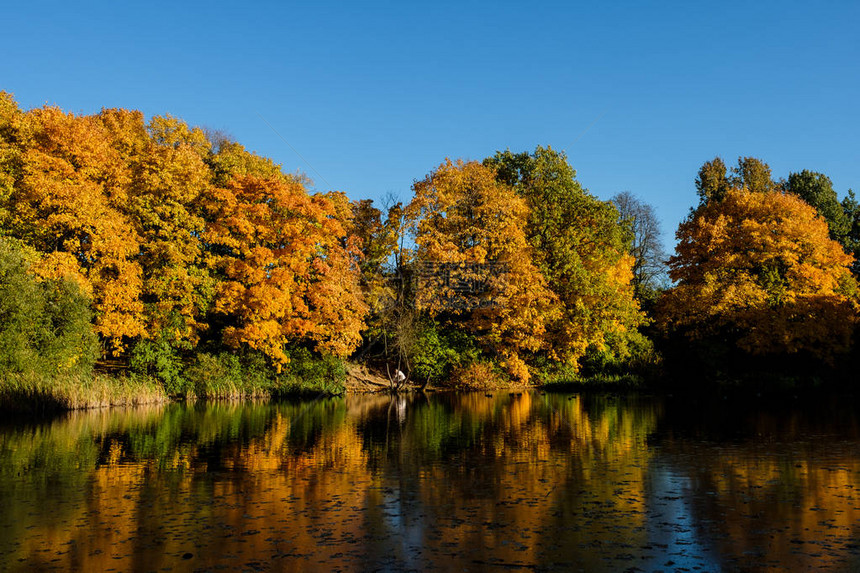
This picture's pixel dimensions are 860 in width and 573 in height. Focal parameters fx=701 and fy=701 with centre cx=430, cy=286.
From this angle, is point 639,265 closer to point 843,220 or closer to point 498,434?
point 843,220

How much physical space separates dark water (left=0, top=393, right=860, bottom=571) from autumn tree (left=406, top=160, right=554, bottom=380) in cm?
1964

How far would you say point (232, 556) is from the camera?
27.3ft

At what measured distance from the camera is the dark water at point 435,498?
8336mm

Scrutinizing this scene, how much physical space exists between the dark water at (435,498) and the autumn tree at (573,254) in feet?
69.7

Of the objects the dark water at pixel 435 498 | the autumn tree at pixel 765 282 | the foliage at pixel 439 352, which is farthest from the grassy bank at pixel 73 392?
the autumn tree at pixel 765 282

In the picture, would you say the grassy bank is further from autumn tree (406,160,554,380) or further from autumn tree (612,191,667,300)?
autumn tree (612,191,667,300)

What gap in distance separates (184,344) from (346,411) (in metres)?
13.0

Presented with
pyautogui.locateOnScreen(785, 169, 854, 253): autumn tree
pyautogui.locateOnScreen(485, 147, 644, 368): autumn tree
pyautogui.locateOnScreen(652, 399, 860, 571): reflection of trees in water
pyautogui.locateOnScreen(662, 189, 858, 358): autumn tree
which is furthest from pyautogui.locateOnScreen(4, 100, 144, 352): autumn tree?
pyautogui.locateOnScreen(785, 169, 854, 253): autumn tree

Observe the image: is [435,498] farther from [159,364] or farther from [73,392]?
[159,364]

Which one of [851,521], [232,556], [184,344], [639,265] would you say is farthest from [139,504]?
[639,265]

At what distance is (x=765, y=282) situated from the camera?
4409 centimetres

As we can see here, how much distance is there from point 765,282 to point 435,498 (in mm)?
38796

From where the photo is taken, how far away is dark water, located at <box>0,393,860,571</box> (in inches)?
328

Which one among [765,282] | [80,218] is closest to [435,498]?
[80,218]
